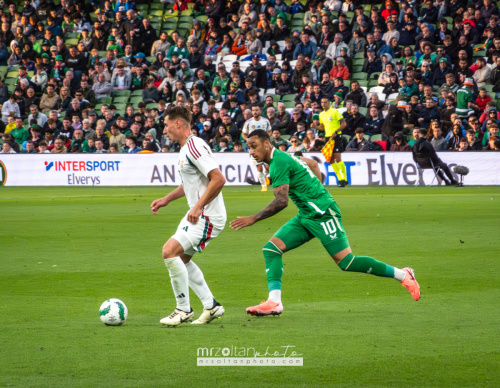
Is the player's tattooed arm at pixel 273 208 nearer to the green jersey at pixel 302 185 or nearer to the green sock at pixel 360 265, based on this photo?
the green jersey at pixel 302 185

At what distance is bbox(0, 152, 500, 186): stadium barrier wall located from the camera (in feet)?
81.0

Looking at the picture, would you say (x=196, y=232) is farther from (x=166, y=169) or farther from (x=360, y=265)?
(x=166, y=169)

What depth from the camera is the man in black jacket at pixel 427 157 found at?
2400 cm

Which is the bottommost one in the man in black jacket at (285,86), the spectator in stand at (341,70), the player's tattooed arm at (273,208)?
the man in black jacket at (285,86)

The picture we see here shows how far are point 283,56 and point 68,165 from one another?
28.9ft

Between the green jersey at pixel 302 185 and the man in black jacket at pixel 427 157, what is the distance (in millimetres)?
17449

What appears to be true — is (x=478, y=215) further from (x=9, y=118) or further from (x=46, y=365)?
(x=9, y=118)

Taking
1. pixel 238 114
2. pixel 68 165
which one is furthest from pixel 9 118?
pixel 238 114

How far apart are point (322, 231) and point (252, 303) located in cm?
106

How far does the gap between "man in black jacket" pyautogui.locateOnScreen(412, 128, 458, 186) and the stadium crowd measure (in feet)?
1.38

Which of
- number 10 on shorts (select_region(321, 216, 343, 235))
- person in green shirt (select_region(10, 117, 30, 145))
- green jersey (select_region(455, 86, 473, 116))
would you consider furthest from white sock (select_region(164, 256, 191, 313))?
person in green shirt (select_region(10, 117, 30, 145))

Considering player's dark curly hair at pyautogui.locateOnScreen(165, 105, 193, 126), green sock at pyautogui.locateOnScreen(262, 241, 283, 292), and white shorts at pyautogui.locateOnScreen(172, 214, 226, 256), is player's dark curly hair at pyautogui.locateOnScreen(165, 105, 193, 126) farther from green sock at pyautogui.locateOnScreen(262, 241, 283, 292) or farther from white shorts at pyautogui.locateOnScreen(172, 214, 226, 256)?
green sock at pyautogui.locateOnScreen(262, 241, 283, 292)

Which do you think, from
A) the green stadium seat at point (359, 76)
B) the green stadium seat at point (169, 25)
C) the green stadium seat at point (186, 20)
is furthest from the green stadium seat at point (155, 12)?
the green stadium seat at point (359, 76)

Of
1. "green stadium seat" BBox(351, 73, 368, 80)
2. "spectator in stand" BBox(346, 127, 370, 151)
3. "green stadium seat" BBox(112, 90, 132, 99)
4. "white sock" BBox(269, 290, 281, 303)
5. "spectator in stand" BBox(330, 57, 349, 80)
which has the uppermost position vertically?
"white sock" BBox(269, 290, 281, 303)
